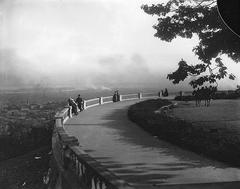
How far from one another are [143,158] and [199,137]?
13.2ft

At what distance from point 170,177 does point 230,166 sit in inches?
122

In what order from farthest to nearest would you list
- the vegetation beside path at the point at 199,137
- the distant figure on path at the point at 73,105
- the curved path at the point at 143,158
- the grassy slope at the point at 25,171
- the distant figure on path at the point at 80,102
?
1. the distant figure on path at the point at 80,102
2. the distant figure on path at the point at 73,105
3. the grassy slope at the point at 25,171
4. the vegetation beside path at the point at 199,137
5. the curved path at the point at 143,158

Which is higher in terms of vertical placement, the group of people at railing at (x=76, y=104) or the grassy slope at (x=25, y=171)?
the group of people at railing at (x=76, y=104)

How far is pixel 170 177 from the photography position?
11.8 m

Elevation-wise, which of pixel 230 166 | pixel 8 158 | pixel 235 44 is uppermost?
pixel 235 44

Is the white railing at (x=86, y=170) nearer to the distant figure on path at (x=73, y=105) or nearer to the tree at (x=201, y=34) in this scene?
the tree at (x=201, y=34)

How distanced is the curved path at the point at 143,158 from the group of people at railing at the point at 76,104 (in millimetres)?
6181

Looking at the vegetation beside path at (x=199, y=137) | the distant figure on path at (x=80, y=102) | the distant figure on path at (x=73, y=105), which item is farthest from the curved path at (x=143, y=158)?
the distant figure on path at (x=80, y=102)

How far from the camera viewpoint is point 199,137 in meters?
17.9

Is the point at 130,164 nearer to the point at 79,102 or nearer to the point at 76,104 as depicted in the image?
the point at 76,104

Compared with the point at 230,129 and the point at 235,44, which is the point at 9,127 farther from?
the point at 235,44

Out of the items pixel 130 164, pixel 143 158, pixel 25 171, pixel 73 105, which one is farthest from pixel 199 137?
pixel 25 171

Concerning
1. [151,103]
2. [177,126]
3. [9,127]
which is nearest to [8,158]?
[9,127]

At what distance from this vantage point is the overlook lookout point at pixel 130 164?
29.3ft
